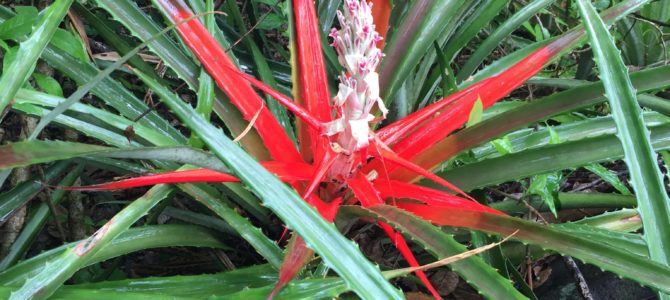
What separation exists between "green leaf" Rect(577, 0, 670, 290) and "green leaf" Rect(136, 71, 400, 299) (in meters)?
0.35

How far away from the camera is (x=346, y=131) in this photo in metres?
0.90

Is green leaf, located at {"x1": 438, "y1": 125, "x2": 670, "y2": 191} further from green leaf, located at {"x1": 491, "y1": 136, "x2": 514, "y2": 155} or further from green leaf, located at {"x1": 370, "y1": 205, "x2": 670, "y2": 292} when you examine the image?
green leaf, located at {"x1": 370, "y1": 205, "x2": 670, "y2": 292}

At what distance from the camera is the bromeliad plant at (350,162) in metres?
0.62

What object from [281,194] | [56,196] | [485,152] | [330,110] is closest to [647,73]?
[485,152]

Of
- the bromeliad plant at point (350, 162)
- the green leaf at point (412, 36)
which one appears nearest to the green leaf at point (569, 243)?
the bromeliad plant at point (350, 162)

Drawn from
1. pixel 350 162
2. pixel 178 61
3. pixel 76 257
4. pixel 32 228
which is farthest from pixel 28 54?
pixel 32 228

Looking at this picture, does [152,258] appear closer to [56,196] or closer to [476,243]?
[56,196]

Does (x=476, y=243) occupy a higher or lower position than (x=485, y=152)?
lower

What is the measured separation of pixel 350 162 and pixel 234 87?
9.2 inches

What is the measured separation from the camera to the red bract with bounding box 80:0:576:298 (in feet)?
2.89

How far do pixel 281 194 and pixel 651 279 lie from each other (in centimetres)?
45

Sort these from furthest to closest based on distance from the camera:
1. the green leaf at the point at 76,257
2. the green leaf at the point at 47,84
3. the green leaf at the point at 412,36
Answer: the green leaf at the point at 412,36 → the green leaf at the point at 47,84 → the green leaf at the point at 76,257

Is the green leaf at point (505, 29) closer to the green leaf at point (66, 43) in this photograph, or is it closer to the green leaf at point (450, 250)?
the green leaf at point (450, 250)

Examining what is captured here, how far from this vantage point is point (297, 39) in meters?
1.06
